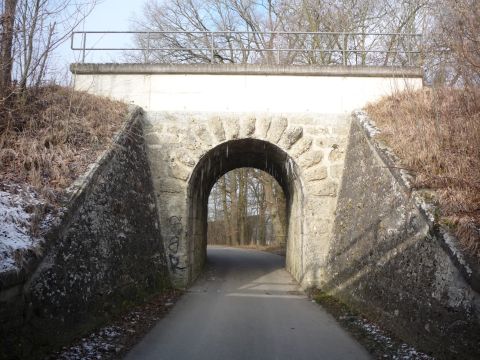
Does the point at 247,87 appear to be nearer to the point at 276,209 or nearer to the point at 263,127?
the point at 263,127

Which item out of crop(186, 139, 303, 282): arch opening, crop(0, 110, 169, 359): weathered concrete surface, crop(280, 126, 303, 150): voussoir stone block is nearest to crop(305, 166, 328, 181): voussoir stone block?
crop(186, 139, 303, 282): arch opening

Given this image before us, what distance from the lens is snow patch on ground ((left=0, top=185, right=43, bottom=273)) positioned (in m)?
4.35

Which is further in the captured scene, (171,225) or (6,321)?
(171,225)

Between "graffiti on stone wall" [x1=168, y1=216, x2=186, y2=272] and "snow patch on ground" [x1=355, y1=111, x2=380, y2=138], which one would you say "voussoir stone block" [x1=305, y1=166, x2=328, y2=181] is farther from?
"graffiti on stone wall" [x1=168, y1=216, x2=186, y2=272]

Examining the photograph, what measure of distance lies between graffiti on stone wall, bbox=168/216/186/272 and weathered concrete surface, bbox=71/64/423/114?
2.87 m

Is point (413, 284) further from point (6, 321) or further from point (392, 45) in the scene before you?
point (392, 45)

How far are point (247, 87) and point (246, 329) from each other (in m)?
6.41

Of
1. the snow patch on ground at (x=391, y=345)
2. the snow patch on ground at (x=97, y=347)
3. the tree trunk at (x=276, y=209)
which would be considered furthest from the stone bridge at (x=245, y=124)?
the tree trunk at (x=276, y=209)

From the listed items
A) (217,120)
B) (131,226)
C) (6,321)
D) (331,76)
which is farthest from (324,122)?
(6,321)

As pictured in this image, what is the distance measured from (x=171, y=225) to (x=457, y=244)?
6.50m

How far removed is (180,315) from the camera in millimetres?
7109

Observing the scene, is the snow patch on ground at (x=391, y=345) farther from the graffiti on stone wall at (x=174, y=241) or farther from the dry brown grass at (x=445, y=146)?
the graffiti on stone wall at (x=174, y=241)

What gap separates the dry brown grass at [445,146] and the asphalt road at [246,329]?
214cm

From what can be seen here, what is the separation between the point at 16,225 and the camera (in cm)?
492
